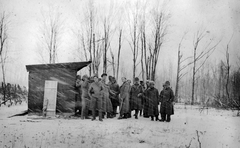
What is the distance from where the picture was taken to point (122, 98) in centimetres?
1045

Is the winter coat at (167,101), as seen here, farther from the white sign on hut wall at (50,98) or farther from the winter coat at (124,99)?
the white sign on hut wall at (50,98)

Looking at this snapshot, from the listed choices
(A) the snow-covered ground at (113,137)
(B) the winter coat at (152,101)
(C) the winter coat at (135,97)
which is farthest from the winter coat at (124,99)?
(A) the snow-covered ground at (113,137)

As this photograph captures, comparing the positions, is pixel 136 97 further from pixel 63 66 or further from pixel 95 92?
pixel 63 66

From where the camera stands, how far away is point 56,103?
35.4 feet

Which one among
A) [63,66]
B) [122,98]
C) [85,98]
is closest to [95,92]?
[85,98]

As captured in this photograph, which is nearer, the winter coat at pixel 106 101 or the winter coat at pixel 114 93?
the winter coat at pixel 106 101

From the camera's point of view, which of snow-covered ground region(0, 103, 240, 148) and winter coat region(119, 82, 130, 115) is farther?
winter coat region(119, 82, 130, 115)

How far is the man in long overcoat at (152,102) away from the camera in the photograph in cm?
1023

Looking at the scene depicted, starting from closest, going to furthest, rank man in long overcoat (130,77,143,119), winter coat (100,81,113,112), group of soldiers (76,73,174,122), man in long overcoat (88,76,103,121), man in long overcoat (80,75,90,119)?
man in long overcoat (88,76,103,121), group of soldiers (76,73,174,122), winter coat (100,81,113,112), man in long overcoat (80,75,90,119), man in long overcoat (130,77,143,119)

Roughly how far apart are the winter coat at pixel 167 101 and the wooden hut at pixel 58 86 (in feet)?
13.8

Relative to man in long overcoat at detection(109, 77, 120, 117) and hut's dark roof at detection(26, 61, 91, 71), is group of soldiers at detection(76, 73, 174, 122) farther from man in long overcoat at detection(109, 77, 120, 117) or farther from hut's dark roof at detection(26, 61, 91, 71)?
hut's dark roof at detection(26, 61, 91, 71)

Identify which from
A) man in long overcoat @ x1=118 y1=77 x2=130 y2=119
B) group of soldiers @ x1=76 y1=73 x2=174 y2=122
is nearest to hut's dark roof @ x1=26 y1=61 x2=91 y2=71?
group of soldiers @ x1=76 y1=73 x2=174 y2=122

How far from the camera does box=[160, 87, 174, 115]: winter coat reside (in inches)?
384

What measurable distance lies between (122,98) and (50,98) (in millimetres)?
3605
